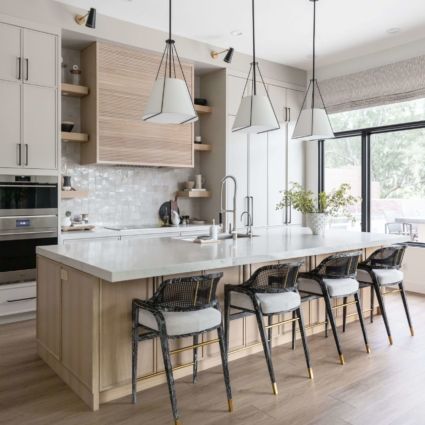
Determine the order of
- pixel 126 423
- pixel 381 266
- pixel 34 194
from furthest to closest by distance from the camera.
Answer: pixel 34 194
pixel 381 266
pixel 126 423

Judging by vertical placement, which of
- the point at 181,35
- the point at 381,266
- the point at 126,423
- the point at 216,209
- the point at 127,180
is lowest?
the point at 126,423

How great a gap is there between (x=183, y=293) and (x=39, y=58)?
3108mm

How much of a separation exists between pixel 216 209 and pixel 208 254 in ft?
10.1

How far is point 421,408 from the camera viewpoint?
8.38 ft

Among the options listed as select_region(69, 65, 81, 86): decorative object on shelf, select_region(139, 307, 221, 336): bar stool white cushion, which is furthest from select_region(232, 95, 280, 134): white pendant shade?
select_region(69, 65, 81, 86): decorative object on shelf

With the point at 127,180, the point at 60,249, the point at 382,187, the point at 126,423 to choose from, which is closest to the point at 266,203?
the point at 382,187

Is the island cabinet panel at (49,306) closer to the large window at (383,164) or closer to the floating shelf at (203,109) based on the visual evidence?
the floating shelf at (203,109)

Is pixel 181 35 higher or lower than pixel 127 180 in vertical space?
higher

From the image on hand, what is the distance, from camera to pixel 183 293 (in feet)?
7.93

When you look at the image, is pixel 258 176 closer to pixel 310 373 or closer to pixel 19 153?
pixel 19 153

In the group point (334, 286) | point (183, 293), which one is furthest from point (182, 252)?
point (334, 286)

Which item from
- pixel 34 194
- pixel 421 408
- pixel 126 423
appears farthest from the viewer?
pixel 34 194

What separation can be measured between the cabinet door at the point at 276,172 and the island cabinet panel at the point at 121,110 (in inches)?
64.3

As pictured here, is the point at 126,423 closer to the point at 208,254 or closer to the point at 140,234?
the point at 208,254
